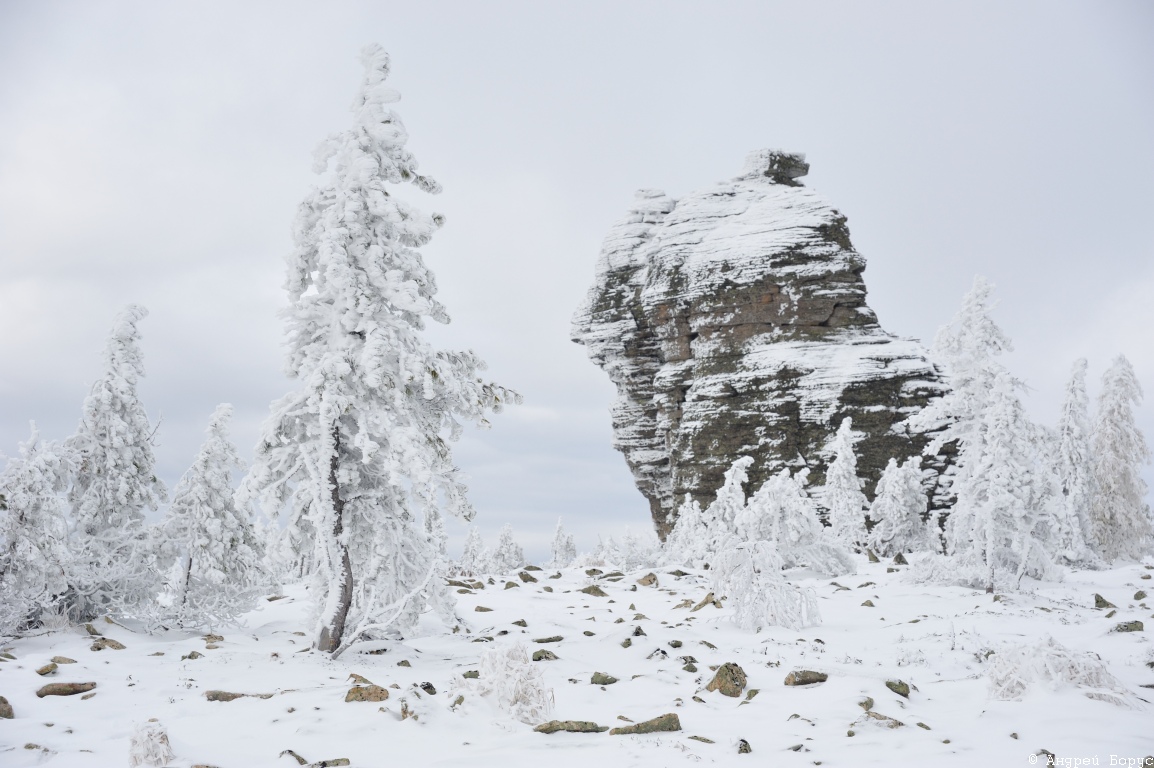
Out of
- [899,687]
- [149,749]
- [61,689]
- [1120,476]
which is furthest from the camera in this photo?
[1120,476]

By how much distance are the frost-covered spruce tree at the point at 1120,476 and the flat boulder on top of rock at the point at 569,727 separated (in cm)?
3321

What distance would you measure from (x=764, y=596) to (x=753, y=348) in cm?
4151

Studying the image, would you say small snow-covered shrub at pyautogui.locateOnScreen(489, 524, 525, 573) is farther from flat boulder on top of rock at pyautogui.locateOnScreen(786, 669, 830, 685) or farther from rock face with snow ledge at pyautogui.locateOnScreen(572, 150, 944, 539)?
flat boulder on top of rock at pyautogui.locateOnScreen(786, 669, 830, 685)

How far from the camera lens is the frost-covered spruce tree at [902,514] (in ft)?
86.3

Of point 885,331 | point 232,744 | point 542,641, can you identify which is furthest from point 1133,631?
point 885,331

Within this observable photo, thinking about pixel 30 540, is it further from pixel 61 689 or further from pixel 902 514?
Result: pixel 902 514

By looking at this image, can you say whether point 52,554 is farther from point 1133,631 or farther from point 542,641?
point 1133,631

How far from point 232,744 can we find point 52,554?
7481 millimetres

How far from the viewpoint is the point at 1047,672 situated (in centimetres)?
714

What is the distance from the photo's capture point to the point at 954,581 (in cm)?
1611

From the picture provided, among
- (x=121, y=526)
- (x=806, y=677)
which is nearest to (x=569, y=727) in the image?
(x=806, y=677)

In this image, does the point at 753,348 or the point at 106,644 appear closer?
the point at 106,644

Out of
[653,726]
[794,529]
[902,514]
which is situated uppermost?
[794,529]

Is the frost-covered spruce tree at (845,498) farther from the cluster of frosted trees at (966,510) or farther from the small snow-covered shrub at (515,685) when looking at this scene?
the small snow-covered shrub at (515,685)
